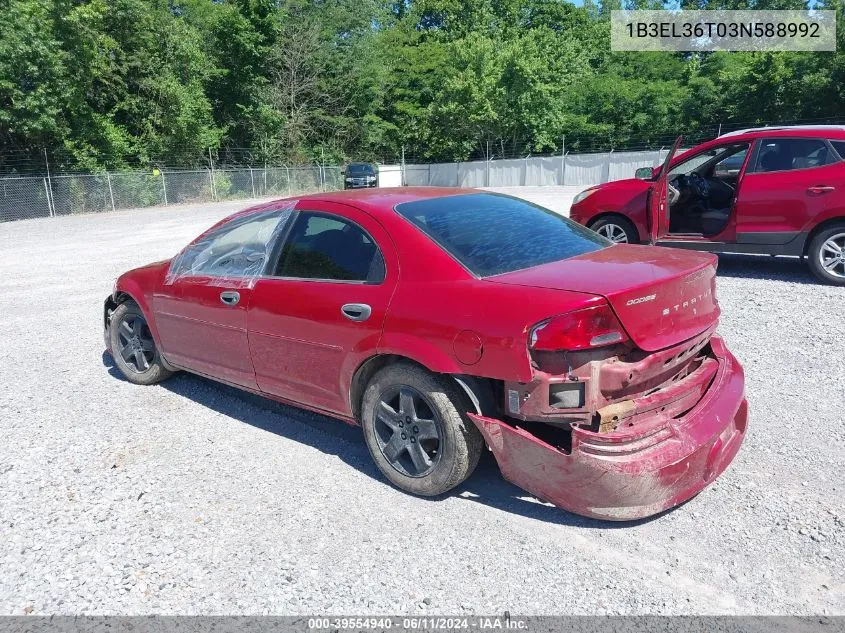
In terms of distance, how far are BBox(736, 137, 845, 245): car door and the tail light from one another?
5869 millimetres

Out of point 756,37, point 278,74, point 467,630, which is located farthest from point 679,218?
point 756,37

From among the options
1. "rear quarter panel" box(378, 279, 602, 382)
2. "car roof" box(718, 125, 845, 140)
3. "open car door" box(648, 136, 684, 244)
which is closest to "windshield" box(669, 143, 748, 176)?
"car roof" box(718, 125, 845, 140)

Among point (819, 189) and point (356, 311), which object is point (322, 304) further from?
point (819, 189)

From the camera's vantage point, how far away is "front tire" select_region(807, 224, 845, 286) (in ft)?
24.1

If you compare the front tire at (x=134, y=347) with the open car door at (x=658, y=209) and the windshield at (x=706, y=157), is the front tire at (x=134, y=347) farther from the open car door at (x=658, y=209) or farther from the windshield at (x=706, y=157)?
the windshield at (x=706, y=157)

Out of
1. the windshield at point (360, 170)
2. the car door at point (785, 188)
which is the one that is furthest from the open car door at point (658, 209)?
the windshield at point (360, 170)

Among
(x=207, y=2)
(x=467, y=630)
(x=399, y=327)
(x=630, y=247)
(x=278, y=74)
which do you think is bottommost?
(x=467, y=630)

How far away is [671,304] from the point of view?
3.09 m

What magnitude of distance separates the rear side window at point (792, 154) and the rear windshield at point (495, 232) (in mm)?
4863

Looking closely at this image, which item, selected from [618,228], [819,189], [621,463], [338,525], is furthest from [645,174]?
[338,525]

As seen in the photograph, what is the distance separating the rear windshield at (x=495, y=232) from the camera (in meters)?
3.39

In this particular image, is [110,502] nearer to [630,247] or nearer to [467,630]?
[467,630]

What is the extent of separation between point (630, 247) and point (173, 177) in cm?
3135

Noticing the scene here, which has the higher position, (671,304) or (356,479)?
(671,304)
